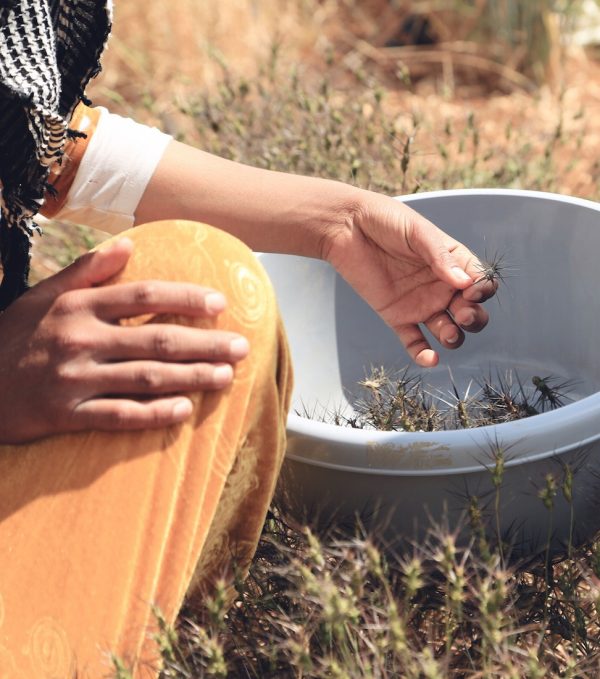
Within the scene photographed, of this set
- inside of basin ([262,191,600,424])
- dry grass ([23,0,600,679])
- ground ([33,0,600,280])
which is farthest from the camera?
ground ([33,0,600,280])

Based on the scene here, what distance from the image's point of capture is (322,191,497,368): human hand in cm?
169

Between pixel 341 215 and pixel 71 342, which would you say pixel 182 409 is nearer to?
pixel 71 342

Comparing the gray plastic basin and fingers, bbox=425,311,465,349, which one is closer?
the gray plastic basin

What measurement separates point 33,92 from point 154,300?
0.41 m

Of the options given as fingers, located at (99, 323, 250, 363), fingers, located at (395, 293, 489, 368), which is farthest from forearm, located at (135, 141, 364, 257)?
fingers, located at (99, 323, 250, 363)

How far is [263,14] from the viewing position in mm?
5074

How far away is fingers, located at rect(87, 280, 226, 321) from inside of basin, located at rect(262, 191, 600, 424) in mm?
663

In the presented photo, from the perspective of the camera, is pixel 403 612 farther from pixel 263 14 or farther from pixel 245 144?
pixel 263 14

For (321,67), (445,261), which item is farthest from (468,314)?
(321,67)

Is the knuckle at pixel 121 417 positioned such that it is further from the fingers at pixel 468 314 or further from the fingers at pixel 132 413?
the fingers at pixel 468 314

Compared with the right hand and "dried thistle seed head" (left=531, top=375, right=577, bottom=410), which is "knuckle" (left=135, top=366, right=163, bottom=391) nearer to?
the right hand

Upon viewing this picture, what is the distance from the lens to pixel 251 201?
1.79 m

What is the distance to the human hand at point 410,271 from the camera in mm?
1689

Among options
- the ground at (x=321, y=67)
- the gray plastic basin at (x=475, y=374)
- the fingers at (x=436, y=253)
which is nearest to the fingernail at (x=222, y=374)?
the gray plastic basin at (x=475, y=374)
